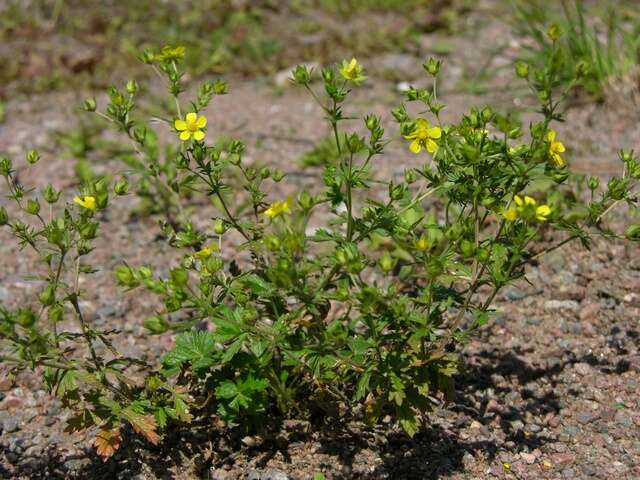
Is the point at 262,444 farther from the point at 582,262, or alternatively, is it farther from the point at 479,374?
the point at 582,262

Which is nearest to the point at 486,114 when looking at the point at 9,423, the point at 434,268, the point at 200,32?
the point at 434,268

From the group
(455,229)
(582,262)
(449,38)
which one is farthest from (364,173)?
(449,38)

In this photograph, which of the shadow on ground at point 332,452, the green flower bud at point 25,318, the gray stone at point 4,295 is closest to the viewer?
the green flower bud at point 25,318

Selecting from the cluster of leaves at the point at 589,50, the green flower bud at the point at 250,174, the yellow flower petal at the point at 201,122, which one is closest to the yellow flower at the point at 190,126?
the yellow flower petal at the point at 201,122

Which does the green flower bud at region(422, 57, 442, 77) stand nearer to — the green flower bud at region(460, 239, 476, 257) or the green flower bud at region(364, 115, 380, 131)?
the green flower bud at region(364, 115, 380, 131)

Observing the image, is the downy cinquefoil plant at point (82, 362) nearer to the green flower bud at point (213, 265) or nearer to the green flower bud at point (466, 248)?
the green flower bud at point (213, 265)

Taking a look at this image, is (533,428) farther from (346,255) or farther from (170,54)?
(170,54)
